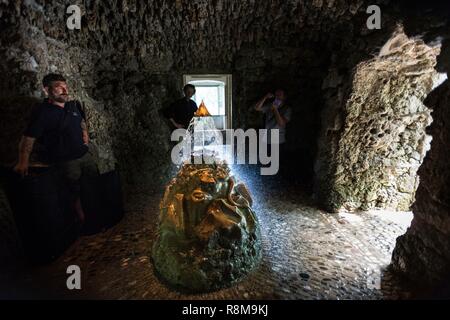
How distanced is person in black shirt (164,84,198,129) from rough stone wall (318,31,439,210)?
8.99 feet

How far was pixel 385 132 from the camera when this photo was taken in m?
3.81

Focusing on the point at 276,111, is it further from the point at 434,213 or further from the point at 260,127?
the point at 434,213

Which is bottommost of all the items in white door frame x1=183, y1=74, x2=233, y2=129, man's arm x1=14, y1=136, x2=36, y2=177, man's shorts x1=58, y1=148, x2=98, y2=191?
man's shorts x1=58, y1=148, x2=98, y2=191

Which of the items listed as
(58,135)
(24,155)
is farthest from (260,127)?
(24,155)

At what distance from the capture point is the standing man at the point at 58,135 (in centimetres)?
257

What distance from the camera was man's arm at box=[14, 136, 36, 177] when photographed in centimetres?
253

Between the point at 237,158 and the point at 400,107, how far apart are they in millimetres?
2930

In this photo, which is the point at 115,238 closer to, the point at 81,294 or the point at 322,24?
the point at 81,294

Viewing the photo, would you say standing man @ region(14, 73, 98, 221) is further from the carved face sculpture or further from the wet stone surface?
the carved face sculpture

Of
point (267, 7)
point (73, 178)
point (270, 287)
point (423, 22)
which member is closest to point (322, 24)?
point (267, 7)

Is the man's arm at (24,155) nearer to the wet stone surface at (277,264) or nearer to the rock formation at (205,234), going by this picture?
the wet stone surface at (277,264)
